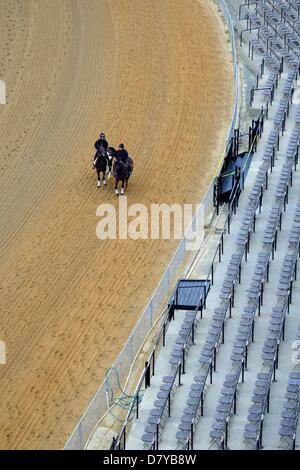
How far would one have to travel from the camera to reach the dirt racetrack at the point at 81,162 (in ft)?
120

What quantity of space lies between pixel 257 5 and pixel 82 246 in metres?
17.0

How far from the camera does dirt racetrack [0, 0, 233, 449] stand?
120ft

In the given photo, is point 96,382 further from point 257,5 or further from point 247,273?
point 257,5

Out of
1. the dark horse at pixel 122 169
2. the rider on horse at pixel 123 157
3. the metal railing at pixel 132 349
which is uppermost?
the rider on horse at pixel 123 157

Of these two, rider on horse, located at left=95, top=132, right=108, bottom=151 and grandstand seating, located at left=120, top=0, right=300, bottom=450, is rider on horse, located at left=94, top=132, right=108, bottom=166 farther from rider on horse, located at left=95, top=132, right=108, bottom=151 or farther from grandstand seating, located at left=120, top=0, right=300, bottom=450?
grandstand seating, located at left=120, top=0, right=300, bottom=450

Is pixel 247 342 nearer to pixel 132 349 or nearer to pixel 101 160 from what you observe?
pixel 132 349

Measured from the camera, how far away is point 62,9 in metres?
57.7

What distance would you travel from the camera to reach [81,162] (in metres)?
46.9

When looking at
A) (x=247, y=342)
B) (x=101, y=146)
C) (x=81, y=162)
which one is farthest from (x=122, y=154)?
(x=247, y=342)

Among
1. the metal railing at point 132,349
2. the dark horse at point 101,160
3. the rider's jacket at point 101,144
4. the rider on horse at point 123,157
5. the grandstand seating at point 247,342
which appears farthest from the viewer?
the rider's jacket at point 101,144

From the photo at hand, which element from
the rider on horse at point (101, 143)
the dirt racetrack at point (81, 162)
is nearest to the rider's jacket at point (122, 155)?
the rider on horse at point (101, 143)

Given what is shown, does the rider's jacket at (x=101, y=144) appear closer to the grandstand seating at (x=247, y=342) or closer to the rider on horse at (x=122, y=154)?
the rider on horse at (x=122, y=154)

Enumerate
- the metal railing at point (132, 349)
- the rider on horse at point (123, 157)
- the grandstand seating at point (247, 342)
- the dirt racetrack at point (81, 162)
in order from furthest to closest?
the rider on horse at point (123, 157) → the dirt racetrack at point (81, 162) → the metal railing at point (132, 349) → the grandstand seating at point (247, 342)
